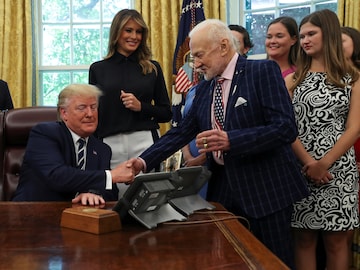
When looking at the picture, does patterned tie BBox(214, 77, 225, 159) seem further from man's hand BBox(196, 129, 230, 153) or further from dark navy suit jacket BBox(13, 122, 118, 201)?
dark navy suit jacket BBox(13, 122, 118, 201)

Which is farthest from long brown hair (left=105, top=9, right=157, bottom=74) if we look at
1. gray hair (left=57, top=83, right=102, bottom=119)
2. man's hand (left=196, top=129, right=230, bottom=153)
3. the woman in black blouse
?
man's hand (left=196, top=129, right=230, bottom=153)

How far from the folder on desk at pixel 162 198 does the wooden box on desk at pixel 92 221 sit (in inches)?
3.2

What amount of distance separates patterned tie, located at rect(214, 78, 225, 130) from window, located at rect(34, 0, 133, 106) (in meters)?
3.77

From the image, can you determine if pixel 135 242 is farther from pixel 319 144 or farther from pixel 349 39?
pixel 349 39

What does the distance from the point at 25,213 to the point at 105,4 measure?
14.2ft

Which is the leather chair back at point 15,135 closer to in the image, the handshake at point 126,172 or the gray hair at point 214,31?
the handshake at point 126,172

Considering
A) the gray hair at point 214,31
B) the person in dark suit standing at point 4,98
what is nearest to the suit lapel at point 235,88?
the gray hair at point 214,31

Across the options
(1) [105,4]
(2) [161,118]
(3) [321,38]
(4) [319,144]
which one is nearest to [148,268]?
(4) [319,144]

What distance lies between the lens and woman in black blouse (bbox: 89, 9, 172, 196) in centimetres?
300

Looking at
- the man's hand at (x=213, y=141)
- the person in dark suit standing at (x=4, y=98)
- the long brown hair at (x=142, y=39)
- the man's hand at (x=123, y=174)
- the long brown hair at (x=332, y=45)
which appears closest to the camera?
the man's hand at (x=213, y=141)

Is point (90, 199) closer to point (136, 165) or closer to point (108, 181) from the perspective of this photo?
point (108, 181)

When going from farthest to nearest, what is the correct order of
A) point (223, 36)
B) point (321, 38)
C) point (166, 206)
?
point (321, 38) < point (223, 36) < point (166, 206)

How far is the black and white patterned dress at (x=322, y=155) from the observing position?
2.48 m

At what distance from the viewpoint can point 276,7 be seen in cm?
524
